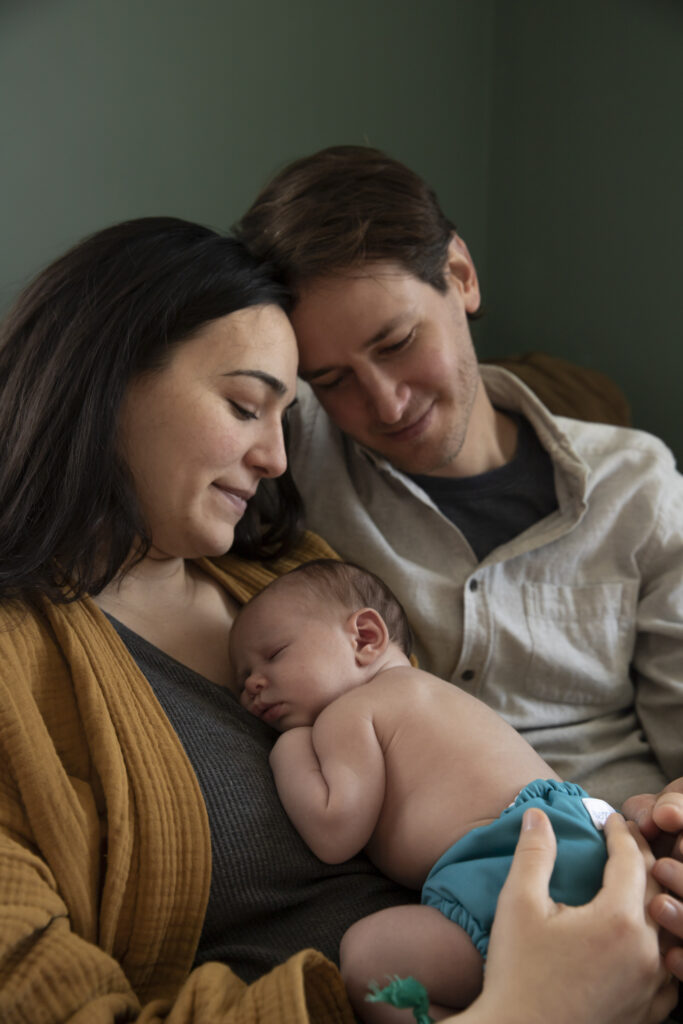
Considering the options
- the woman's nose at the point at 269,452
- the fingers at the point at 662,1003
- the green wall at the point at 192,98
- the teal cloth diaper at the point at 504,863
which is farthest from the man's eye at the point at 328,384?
the fingers at the point at 662,1003

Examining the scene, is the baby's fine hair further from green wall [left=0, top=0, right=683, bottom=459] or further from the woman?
green wall [left=0, top=0, right=683, bottom=459]

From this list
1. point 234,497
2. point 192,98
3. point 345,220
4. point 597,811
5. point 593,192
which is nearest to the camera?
point 597,811

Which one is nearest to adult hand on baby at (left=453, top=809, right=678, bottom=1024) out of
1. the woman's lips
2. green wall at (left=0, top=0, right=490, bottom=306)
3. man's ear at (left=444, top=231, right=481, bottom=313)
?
the woman's lips

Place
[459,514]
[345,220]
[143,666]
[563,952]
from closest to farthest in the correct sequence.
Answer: [563,952], [143,666], [345,220], [459,514]

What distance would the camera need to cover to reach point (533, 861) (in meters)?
0.88

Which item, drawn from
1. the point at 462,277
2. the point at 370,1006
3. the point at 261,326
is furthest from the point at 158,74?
the point at 370,1006

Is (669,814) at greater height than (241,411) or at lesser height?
lesser

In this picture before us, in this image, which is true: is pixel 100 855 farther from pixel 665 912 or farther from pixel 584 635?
pixel 584 635

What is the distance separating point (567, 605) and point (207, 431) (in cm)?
73

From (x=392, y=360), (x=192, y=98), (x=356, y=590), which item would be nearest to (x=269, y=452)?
(x=356, y=590)

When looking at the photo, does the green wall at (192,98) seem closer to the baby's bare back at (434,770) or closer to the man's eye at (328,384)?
the man's eye at (328,384)

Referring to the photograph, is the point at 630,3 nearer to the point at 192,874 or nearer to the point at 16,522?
the point at 16,522

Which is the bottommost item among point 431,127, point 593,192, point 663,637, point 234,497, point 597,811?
point 663,637

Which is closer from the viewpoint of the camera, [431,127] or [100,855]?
[100,855]
